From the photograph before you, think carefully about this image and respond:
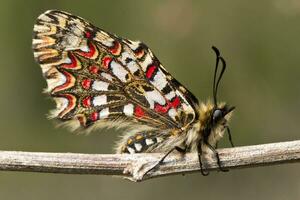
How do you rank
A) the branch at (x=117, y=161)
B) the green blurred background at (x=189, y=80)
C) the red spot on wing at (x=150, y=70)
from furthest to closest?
the green blurred background at (x=189, y=80) → the red spot on wing at (x=150, y=70) → the branch at (x=117, y=161)

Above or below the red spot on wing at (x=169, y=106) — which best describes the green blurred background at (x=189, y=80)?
above

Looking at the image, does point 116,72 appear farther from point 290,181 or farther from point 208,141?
point 290,181

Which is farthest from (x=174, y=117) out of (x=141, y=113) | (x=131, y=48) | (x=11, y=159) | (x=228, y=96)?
(x=228, y=96)

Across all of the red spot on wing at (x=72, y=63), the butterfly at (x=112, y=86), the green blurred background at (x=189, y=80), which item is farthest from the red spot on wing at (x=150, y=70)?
the green blurred background at (x=189, y=80)

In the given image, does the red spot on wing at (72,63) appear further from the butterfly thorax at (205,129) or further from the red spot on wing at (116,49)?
the butterfly thorax at (205,129)

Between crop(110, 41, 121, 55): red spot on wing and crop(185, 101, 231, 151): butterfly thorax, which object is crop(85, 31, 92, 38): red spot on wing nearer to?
crop(110, 41, 121, 55): red spot on wing

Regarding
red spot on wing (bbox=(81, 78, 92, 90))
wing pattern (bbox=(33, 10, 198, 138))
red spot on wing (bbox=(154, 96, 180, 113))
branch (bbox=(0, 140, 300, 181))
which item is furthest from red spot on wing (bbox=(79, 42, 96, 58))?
branch (bbox=(0, 140, 300, 181))
